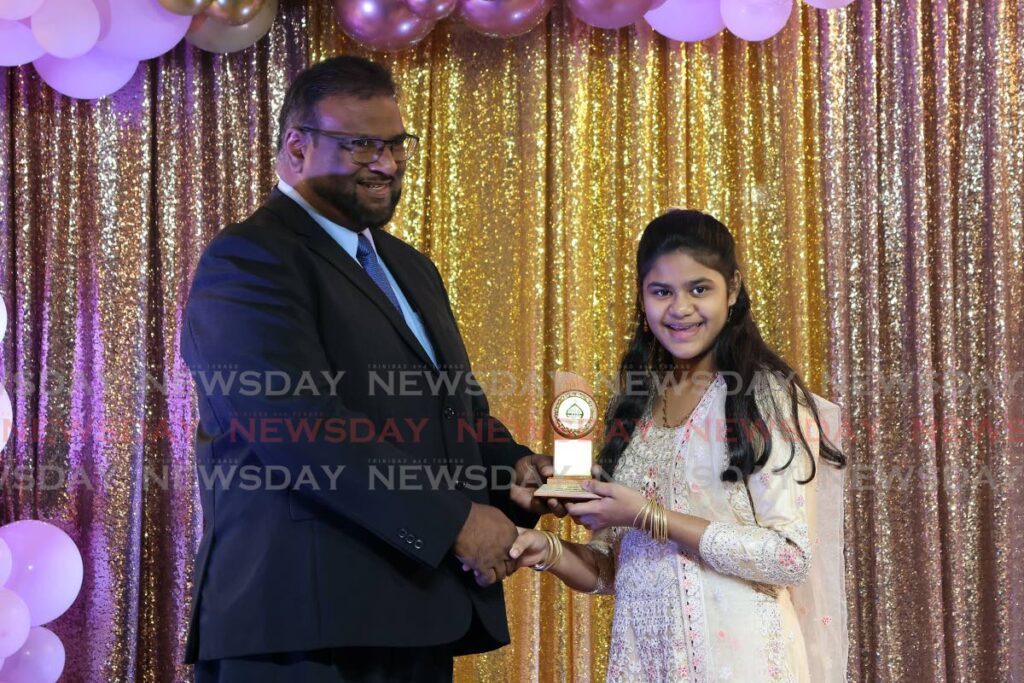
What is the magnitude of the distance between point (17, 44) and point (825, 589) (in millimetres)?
2377

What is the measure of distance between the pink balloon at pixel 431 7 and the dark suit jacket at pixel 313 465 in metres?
1.20

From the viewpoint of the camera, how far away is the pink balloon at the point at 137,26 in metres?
2.96

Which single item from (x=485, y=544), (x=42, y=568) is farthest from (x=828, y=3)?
(x=42, y=568)

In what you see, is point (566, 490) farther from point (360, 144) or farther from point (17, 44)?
point (17, 44)

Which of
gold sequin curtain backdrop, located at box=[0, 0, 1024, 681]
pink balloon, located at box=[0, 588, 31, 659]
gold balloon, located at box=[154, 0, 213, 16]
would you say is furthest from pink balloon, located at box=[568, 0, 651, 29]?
pink balloon, located at box=[0, 588, 31, 659]

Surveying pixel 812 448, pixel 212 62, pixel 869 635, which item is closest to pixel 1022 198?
pixel 869 635

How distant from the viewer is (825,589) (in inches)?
86.3

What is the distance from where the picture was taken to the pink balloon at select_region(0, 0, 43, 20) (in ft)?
8.98

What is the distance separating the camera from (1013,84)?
11.1 feet

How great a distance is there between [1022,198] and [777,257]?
2.50 ft

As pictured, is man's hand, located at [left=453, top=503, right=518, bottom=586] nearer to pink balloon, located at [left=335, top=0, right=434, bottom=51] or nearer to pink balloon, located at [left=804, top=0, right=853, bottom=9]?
pink balloon, located at [left=335, top=0, right=434, bottom=51]

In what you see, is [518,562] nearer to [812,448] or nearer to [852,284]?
[812,448]

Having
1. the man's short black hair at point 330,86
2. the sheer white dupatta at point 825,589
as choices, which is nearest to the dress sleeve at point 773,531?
the sheer white dupatta at point 825,589

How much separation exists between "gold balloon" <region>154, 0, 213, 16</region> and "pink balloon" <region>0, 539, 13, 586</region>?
143cm
